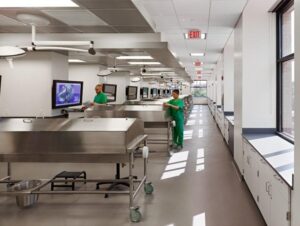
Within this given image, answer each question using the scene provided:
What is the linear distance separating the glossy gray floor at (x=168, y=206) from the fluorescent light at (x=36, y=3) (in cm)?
237

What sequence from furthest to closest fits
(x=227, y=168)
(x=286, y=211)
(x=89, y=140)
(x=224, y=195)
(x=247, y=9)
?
(x=227, y=168) → (x=247, y=9) → (x=224, y=195) → (x=89, y=140) → (x=286, y=211)

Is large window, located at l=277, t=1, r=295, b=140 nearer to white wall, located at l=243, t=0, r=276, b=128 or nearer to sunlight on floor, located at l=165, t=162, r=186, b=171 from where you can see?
white wall, located at l=243, t=0, r=276, b=128

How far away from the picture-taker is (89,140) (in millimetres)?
3588

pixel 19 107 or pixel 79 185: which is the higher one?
pixel 19 107

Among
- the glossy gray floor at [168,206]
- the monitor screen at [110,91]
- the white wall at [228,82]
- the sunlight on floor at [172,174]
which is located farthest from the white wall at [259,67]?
the monitor screen at [110,91]

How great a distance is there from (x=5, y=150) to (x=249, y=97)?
3664 mm

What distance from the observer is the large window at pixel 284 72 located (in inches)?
199

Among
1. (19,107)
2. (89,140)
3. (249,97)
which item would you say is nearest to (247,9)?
(249,97)

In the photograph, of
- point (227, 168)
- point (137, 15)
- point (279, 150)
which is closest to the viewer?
point (279, 150)

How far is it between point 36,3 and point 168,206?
9.40ft

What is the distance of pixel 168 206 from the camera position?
4.20 metres

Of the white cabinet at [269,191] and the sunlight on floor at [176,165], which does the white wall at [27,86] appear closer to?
the sunlight on floor at [176,165]

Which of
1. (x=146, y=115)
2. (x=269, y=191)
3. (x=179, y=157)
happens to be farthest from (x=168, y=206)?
(x=146, y=115)

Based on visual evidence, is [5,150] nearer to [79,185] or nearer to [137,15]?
[79,185]
